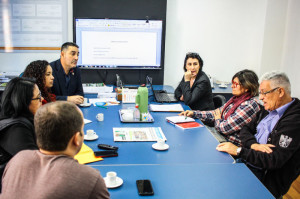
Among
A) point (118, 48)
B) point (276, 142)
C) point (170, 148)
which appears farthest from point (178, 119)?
point (118, 48)

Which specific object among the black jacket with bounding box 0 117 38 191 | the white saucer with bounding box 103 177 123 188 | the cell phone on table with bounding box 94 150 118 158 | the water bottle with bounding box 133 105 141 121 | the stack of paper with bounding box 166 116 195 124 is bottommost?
the cell phone on table with bounding box 94 150 118 158

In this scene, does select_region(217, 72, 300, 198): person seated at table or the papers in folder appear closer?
the papers in folder

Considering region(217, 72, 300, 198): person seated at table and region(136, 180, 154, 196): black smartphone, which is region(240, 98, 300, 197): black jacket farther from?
region(136, 180, 154, 196): black smartphone

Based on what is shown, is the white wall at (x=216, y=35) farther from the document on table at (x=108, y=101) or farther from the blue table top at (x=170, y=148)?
the blue table top at (x=170, y=148)

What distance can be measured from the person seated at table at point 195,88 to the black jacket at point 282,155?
1322mm

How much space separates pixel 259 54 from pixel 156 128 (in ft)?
8.85

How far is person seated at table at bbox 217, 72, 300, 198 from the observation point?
1682 mm

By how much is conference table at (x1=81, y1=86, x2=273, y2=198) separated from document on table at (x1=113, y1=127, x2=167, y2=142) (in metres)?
0.04

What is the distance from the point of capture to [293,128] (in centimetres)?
169

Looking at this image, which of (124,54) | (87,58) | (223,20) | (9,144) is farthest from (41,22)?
(9,144)

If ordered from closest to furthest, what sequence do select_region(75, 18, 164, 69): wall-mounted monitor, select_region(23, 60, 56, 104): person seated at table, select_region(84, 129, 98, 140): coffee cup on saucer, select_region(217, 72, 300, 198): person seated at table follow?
select_region(217, 72, 300, 198): person seated at table
select_region(84, 129, 98, 140): coffee cup on saucer
select_region(23, 60, 56, 104): person seated at table
select_region(75, 18, 164, 69): wall-mounted monitor

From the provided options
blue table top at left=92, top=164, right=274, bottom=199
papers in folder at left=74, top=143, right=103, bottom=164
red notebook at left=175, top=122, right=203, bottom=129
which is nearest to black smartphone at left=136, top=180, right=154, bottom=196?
blue table top at left=92, top=164, right=274, bottom=199

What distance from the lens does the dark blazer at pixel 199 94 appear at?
3082 mm

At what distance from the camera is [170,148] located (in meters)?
1.81
